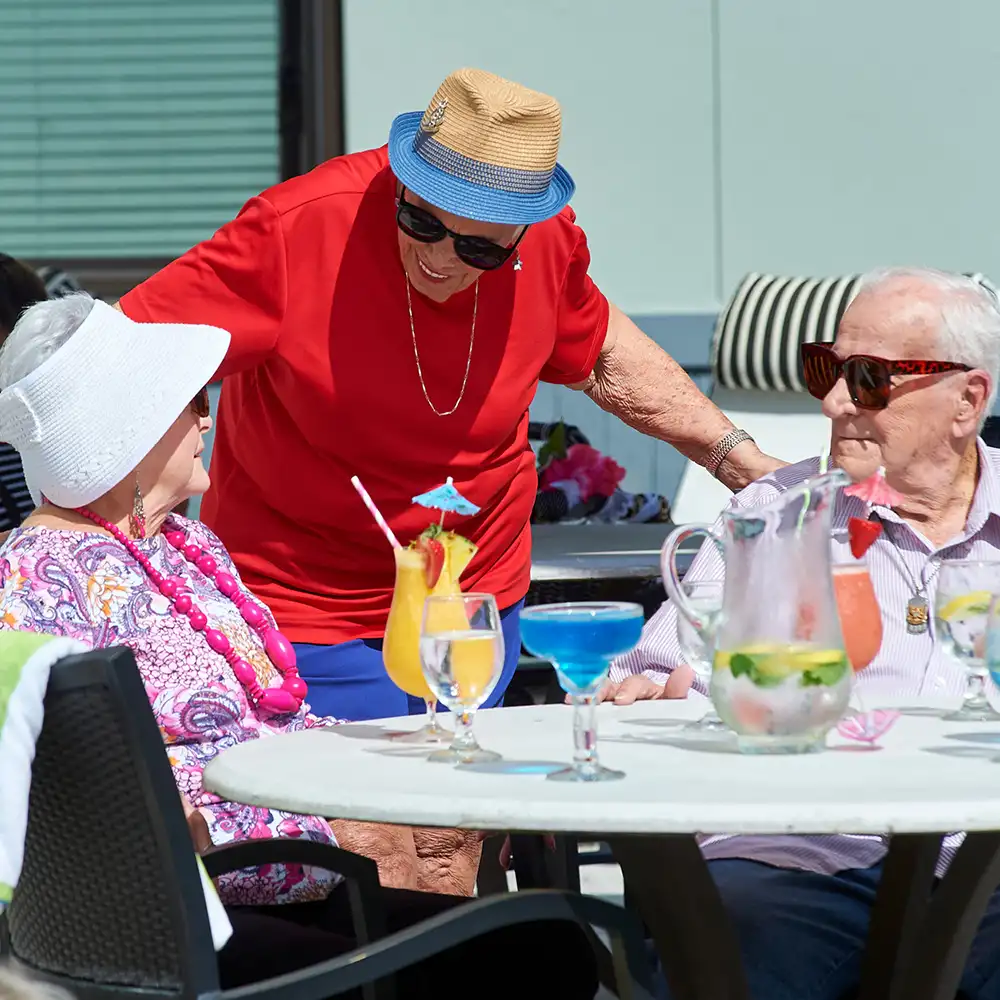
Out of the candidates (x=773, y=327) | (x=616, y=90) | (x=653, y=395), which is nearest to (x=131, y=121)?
(x=616, y=90)

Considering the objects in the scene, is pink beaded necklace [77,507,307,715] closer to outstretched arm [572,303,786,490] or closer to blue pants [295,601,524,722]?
blue pants [295,601,524,722]

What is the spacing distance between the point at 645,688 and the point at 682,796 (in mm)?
772

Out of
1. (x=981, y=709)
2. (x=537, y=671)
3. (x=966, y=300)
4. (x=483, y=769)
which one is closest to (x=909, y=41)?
(x=537, y=671)

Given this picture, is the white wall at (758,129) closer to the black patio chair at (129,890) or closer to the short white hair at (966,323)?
the short white hair at (966,323)

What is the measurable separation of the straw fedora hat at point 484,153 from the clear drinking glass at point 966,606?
917mm

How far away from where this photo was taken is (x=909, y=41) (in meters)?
5.67

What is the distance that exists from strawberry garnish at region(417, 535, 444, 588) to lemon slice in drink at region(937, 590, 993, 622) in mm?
566

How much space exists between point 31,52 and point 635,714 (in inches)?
197

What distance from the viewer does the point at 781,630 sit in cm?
150

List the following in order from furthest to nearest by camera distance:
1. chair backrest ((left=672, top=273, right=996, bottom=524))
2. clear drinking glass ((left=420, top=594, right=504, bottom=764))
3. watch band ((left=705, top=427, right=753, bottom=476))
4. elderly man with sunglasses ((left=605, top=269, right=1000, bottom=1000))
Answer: chair backrest ((left=672, top=273, right=996, bottom=524))
watch band ((left=705, top=427, right=753, bottom=476))
elderly man with sunglasses ((left=605, top=269, right=1000, bottom=1000))
clear drinking glass ((left=420, top=594, right=504, bottom=764))

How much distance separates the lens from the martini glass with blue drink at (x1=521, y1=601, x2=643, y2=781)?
1.51 metres

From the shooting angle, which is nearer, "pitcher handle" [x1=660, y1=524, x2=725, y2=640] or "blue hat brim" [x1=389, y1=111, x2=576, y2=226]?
"pitcher handle" [x1=660, y1=524, x2=725, y2=640]

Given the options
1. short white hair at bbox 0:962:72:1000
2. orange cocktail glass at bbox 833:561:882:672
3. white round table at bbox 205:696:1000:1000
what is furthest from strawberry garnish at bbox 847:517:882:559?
short white hair at bbox 0:962:72:1000

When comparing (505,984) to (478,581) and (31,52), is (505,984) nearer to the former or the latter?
(478,581)
